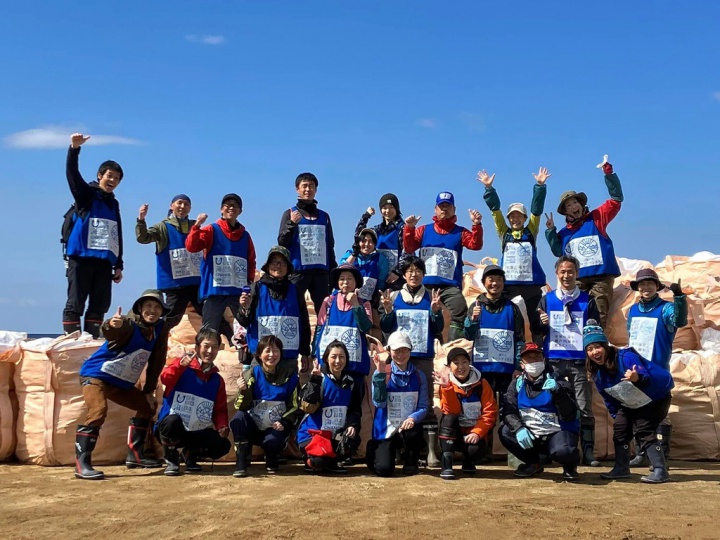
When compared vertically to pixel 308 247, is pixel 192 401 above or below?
below

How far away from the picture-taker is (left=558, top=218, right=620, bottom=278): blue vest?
741 centimetres

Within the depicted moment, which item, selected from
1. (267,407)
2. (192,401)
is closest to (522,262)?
(267,407)

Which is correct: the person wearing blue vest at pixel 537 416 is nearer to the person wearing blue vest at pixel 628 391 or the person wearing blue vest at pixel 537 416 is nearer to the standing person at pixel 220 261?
the person wearing blue vest at pixel 628 391

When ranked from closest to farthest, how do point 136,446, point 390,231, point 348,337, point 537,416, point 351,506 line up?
point 351,506
point 537,416
point 136,446
point 348,337
point 390,231

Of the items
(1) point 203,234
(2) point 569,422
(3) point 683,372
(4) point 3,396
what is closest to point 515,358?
(2) point 569,422

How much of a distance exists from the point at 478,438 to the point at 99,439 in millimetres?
3331

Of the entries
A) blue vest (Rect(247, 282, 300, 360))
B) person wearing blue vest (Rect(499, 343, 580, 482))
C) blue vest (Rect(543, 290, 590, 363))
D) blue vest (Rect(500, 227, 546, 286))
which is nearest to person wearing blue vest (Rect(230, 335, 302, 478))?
blue vest (Rect(247, 282, 300, 360))

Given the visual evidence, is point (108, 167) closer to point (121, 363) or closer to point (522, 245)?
point (121, 363)

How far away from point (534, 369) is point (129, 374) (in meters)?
3.35

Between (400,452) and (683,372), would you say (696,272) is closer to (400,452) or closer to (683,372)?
(683,372)

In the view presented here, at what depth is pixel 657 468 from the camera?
586 centimetres

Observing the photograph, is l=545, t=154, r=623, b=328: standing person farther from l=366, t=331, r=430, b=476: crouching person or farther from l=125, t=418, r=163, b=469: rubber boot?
l=125, t=418, r=163, b=469: rubber boot

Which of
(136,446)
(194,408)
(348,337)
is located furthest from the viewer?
(348,337)

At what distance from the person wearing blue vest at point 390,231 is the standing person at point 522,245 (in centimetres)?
102
